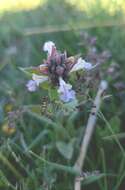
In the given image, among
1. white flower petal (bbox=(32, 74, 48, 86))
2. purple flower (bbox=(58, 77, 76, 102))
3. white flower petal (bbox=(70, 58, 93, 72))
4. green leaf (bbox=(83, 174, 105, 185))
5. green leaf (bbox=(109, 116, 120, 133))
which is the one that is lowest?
green leaf (bbox=(83, 174, 105, 185))

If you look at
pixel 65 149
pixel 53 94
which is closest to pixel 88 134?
pixel 65 149

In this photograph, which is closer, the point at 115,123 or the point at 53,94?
the point at 53,94

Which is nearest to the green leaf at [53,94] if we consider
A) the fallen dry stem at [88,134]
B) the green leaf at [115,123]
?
the fallen dry stem at [88,134]

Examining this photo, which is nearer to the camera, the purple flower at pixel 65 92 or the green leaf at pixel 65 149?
the purple flower at pixel 65 92

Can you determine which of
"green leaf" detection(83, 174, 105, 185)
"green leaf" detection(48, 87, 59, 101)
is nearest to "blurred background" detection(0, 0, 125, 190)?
"green leaf" detection(83, 174, 105, 185)

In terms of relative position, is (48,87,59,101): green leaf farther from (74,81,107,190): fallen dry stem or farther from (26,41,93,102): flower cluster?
(74,81,107,190): fallen dry stem

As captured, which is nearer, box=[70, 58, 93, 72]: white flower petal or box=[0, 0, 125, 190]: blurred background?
box=[70, 58, 93, 72]: white flower petal

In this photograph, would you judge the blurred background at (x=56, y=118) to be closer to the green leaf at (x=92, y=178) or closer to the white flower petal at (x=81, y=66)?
the green leaf at (x=92, y=178)

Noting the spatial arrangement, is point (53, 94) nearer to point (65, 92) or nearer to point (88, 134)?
point (65, 92)
